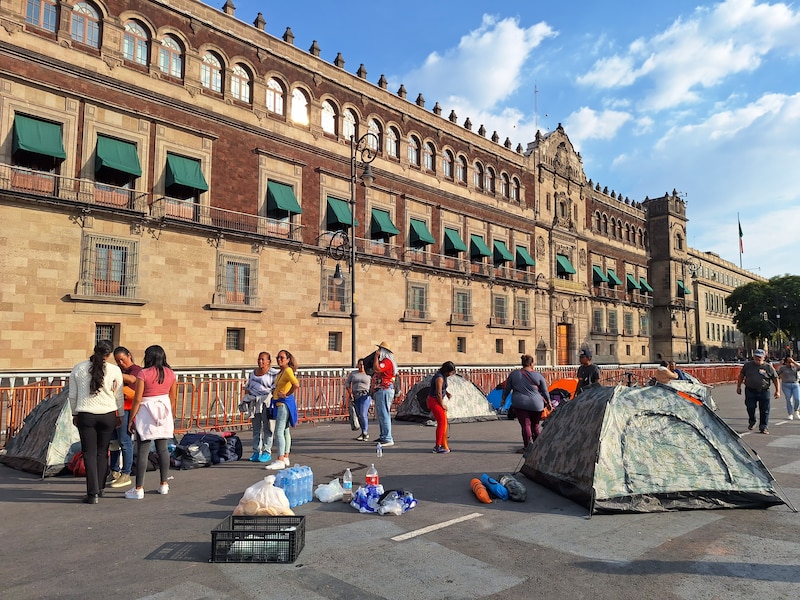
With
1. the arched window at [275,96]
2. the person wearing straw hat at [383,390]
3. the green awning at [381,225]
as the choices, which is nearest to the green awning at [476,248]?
the green awning at [381,225]

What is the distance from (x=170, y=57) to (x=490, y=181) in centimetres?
2169

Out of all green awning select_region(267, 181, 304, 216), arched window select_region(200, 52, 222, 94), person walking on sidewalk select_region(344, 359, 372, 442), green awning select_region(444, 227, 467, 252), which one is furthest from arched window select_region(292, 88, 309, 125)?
person walking on sidewalk select_region(344, 359, 372, 442)

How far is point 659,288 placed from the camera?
174 ft

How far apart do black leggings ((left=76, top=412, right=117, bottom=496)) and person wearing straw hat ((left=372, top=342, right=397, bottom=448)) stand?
16.6 feet

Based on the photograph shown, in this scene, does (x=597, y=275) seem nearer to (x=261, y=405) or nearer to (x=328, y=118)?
(x=328, y=118)

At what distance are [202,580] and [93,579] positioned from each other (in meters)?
0.86

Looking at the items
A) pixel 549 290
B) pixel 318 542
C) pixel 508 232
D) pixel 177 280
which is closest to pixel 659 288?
pixel 549 290

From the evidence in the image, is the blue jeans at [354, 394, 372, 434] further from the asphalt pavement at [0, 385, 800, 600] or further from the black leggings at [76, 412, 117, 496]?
the black leggings at [76, 412, 117, 496]

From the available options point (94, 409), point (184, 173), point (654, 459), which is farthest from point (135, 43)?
point (654, 459)

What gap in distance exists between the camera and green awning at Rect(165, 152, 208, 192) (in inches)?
840

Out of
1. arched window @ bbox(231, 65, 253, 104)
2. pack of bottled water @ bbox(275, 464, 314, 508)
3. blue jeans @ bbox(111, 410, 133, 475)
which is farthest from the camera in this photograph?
arched window @ bbox(231, 65, 253, 104)

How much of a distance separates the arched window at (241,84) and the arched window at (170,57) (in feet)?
7.59

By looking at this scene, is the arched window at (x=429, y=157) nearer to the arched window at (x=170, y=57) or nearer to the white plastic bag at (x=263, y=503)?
the arched window at (x=170, y=57)

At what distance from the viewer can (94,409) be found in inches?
252
